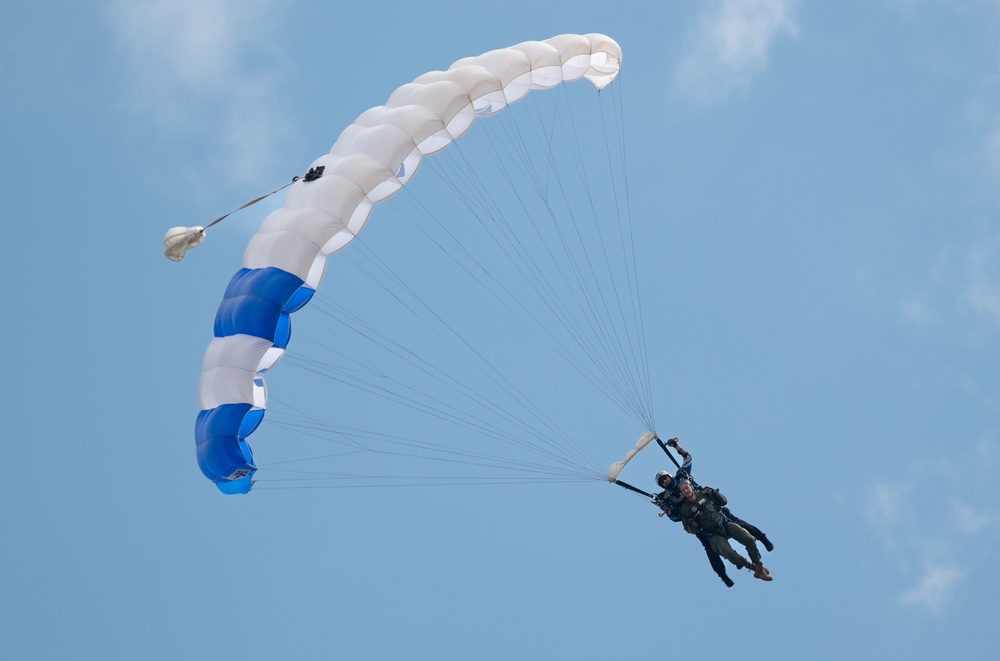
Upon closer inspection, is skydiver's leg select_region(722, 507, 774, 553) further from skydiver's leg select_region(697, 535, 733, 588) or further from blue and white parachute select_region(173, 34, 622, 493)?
blue and white parachute select_region(173, 34, 622, 493)

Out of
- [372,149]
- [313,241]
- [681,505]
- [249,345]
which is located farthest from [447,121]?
[681,505]

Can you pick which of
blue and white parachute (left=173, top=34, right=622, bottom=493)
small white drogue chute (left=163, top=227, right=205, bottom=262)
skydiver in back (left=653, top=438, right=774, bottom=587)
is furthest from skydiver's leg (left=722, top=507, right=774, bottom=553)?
small white drogue chute (left=163, top=227, right=205, bottom=262)

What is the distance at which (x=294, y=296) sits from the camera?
21641 millimetres

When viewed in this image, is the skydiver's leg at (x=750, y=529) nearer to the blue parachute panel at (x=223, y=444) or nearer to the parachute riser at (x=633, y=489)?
the parachute riser at (x=633, y=489)

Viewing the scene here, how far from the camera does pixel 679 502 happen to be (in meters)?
21.1

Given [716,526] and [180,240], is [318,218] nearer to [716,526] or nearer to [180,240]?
[180,240]

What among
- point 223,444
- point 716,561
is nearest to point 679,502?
point 716,561

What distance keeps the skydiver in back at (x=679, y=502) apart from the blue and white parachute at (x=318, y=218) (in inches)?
195

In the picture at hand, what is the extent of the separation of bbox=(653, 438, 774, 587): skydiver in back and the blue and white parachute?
494 cm

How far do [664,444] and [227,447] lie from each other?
17.7 ft

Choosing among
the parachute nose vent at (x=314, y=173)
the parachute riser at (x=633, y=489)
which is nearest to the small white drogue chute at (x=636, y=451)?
the parachute riser at (x=633, y=489)

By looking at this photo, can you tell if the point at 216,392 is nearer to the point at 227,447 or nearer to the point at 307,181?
the point at 227,447

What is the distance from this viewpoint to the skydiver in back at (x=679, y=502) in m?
21.1

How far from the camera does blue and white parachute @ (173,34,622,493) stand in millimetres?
20875
